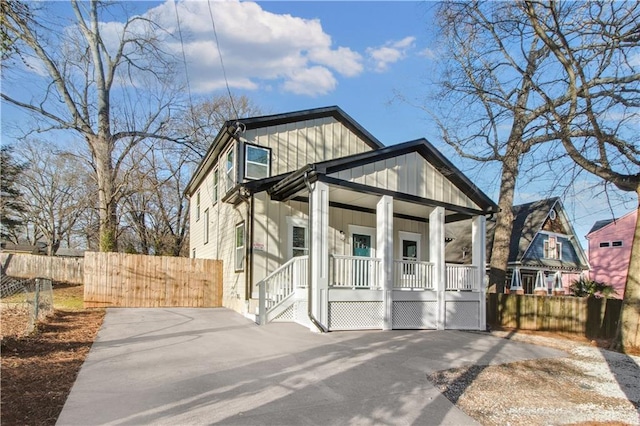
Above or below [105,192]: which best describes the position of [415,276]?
below

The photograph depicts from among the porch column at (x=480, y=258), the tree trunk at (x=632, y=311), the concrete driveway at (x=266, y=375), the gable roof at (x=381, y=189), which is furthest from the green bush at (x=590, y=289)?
the concrete driveway at (x=266, y=375)

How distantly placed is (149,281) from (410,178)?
9112 mm

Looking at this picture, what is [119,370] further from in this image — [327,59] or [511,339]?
[327,59]

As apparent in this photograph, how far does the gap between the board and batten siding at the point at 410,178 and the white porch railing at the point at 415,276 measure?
6.40 feet

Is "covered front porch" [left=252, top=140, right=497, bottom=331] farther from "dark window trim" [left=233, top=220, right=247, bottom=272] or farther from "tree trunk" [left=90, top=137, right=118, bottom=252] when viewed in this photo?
"tree trunk" [left=90, top=137, right=118, bottom=252]

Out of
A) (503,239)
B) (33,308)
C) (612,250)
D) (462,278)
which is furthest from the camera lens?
(612,250)

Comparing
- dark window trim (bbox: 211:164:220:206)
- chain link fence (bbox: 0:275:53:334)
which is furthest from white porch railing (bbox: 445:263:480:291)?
chain link fence (bbox: 0:275:53:334)

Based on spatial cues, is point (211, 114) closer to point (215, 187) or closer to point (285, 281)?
point (215, 187)

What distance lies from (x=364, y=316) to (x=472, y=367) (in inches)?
147

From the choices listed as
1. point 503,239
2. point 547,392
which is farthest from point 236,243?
point 503,239

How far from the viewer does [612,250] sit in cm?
2989

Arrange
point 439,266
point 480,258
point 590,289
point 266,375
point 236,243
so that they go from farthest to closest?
1. point 590,289
2. point 236,243
3. point 480,258
4. point 439,266
5. point 266,375

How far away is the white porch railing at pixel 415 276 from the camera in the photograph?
11.1 metres

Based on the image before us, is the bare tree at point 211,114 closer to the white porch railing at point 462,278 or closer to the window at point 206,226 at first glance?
the window at point 206,226
